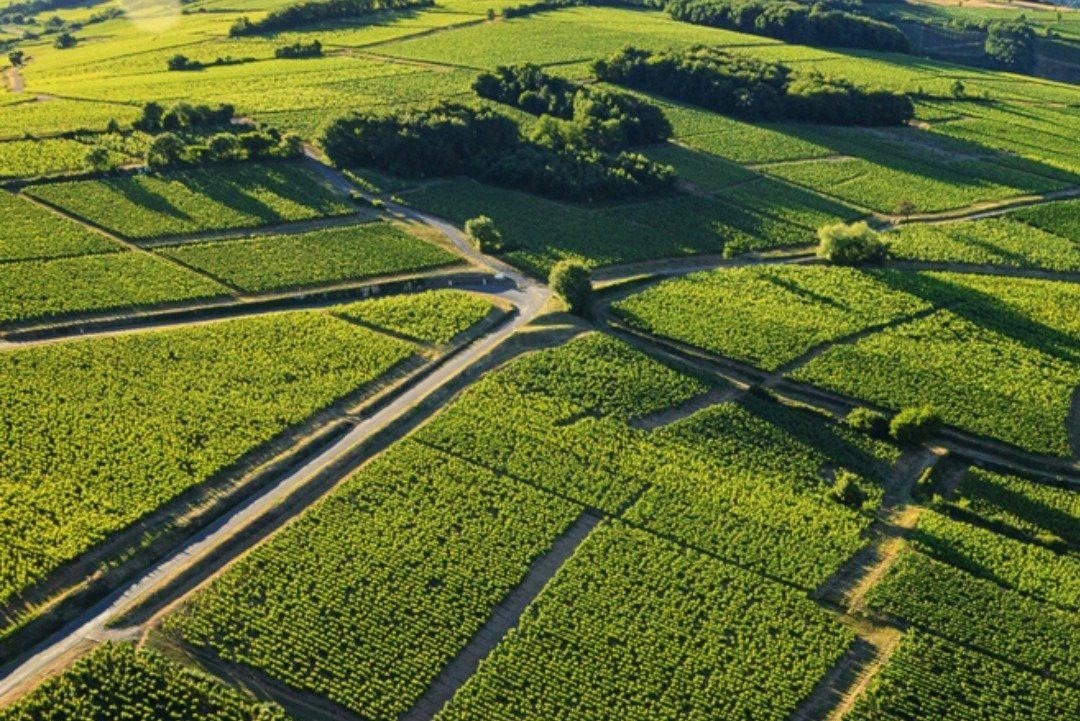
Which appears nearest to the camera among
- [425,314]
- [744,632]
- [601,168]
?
[744,632]

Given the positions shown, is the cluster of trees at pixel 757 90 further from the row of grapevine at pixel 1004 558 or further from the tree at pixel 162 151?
the row of grapevine at pixel 1004 558

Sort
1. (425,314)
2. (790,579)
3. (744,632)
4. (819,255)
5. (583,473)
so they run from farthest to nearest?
(819,255), (425,314), (583,473), (790,579), (744,632)

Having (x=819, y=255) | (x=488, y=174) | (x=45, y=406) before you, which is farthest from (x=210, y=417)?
(x=819, y=255)

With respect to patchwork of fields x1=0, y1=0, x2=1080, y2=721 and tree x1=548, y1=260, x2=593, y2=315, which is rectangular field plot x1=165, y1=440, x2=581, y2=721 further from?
tree x1=548, y1=260, x2=593, y2=315

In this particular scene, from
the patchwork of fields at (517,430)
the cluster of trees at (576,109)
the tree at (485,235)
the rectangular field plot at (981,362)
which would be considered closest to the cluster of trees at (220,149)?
the patchwork of fields at (517,430)

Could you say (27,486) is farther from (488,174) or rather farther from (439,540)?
(488,174)
